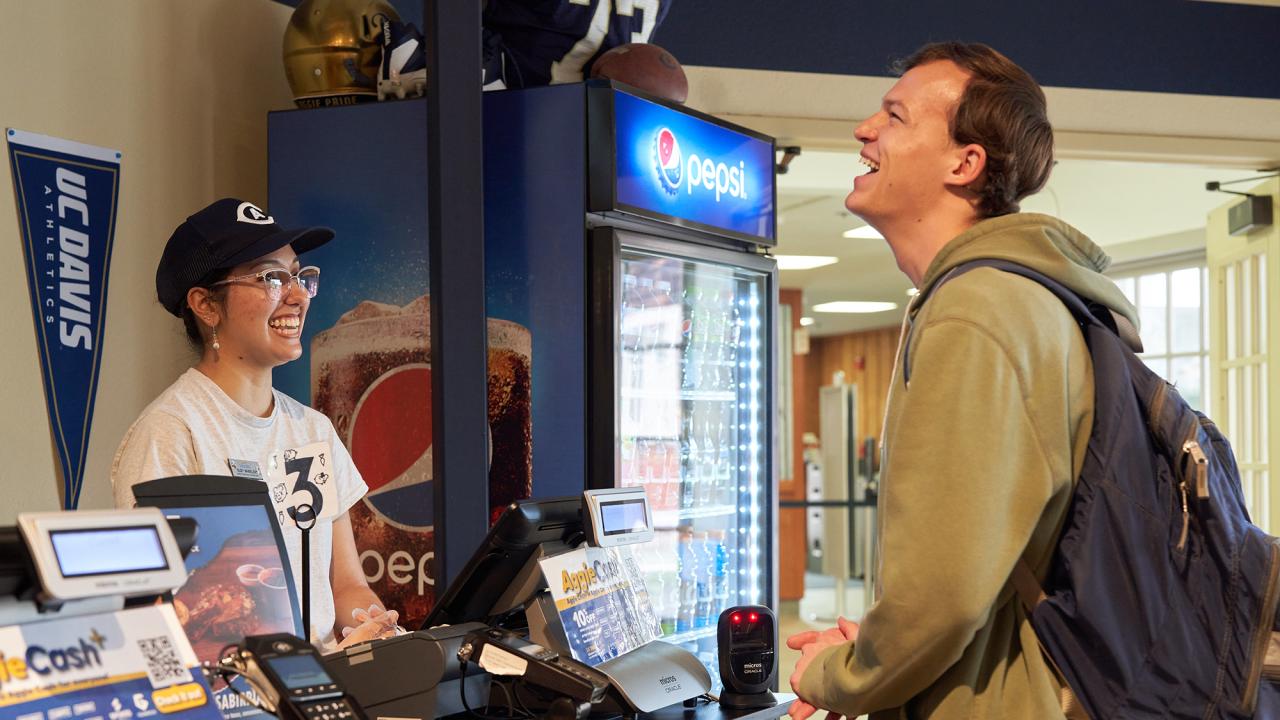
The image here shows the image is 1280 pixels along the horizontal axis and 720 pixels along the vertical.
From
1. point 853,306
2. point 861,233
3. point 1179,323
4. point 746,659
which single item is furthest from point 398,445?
point 853,306

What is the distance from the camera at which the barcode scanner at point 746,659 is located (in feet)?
7.18

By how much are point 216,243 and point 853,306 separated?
11674 millimetres

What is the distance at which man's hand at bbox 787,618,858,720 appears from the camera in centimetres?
172

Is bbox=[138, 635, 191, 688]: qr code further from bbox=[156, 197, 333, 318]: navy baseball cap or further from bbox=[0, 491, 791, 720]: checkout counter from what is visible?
bbox=[156, 197, 333, 318]: navy baseball cap

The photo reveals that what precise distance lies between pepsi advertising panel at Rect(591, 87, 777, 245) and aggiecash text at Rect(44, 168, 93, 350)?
1.28 meters

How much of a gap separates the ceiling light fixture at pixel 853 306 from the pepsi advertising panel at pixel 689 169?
9667 mm

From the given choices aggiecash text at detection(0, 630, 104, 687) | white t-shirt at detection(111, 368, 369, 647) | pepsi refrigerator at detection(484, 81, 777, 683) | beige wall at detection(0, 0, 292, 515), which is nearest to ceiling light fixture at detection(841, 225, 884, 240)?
pepsi refrigerator at detection(484, 81, 777, 683)

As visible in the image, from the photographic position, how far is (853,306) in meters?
13.7

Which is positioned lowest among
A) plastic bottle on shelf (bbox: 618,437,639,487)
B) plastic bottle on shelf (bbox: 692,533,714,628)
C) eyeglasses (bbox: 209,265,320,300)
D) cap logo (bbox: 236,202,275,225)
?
plastic bottle on shelf (bbox: 692,533,714,628)

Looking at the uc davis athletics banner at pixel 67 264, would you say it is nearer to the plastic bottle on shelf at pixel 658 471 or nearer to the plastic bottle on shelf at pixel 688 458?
the plastic bottle on shelf at pixel 658 471

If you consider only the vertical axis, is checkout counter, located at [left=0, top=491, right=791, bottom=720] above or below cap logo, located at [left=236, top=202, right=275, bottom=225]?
below

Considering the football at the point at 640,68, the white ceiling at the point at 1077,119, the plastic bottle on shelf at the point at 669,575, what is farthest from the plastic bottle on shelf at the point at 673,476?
the white ceiling at the point at 1077,119

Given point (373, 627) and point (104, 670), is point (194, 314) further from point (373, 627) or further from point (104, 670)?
point (104, 670)

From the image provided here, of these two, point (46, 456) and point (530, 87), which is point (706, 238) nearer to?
point (530, 87)
